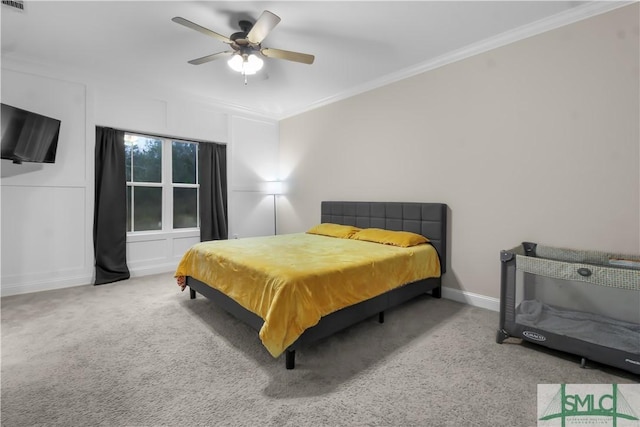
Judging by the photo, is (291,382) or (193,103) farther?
(193,103)

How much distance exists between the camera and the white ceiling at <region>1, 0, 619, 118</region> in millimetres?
2533

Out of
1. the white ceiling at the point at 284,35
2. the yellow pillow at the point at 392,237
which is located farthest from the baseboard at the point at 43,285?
the yellow pillow at the point at 392,237

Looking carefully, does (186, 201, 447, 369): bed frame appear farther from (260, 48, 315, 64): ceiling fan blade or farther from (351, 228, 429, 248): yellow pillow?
(260, 48, 315, 64): ceiling fan blade

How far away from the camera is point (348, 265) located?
2.35 meters

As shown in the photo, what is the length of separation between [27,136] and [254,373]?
3.54 m

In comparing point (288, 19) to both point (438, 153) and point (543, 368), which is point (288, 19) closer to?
point (438, 153)

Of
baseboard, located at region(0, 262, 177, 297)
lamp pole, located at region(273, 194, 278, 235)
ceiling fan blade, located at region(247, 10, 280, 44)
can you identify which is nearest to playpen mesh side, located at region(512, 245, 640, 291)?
ceiling fan blade, located at region(247, 10, 280, 44)

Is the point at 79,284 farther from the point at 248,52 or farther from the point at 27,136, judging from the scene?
the point at 248,52

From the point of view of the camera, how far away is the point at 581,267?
6.68 feet

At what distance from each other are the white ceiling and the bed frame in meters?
1.76

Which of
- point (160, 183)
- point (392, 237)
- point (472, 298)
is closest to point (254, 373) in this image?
point (392, 237)

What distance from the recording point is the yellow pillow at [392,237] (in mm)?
3263

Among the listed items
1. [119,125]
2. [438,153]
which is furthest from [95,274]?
[438,153]

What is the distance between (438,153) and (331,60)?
5.61ft
